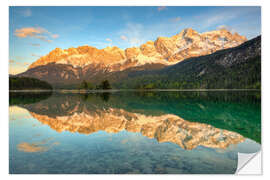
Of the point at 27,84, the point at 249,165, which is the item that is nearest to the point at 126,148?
the point at 249,165

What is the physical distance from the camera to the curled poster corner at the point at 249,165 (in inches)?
300

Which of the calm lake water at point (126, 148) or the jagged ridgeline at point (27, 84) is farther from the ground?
the jagged ridgeline at point (27, 84)

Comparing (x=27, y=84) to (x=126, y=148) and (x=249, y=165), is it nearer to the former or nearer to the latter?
(x=126, y=148)

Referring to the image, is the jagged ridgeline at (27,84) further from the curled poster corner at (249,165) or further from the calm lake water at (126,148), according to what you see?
the curled poster corner at (249,165)

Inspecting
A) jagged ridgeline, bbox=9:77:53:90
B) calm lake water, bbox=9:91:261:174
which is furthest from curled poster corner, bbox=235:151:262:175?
jagged ridgeline, bbox=9:77:53:90

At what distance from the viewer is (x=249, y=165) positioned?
26.0 ft

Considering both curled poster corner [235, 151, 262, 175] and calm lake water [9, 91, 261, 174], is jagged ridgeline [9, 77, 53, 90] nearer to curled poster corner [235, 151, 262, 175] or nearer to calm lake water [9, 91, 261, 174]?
calm lake water [9, 91, 261, 174]

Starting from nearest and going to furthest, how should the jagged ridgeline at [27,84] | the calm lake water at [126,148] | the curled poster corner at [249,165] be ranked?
the curled poster corner at [249,165] < the calm lake water at [126,148] < the jagged ridgeline at [27,84]

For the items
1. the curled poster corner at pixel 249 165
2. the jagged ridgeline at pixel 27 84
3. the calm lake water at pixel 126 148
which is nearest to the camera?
the curled poster corner at pixel 249 165

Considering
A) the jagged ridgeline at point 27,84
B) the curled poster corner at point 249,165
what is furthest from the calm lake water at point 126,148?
the jagged ridgeline at point 27,84

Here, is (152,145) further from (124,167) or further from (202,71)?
(202,71)

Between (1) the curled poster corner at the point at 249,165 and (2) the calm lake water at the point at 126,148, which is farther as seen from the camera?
(2) the calm lake water at the point at 126,148
